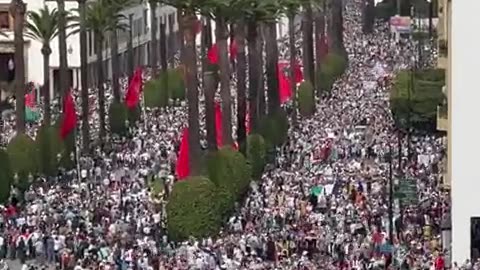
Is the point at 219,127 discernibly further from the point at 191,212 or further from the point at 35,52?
the point at 35,52

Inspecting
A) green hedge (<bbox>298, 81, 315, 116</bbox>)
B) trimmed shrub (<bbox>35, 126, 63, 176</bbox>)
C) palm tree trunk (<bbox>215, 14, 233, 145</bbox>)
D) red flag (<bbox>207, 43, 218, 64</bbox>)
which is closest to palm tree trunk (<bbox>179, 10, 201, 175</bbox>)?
palm tree trunk (<bbox>215, 14, 233, 145</bbox>)

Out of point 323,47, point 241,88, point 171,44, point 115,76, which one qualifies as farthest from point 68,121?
point 171,44

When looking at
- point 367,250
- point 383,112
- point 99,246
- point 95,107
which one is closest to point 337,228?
point 367,250

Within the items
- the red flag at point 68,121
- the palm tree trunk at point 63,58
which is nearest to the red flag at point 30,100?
the palm tree trunk at point 63,58

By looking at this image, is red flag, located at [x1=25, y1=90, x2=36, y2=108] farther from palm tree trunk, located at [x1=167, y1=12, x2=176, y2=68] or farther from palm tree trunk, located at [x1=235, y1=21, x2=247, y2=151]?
palm tree trunk, located at [x1=167, y1=12, x2=176, y2=68]

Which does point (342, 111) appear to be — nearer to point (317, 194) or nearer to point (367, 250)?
point (317, 194)
